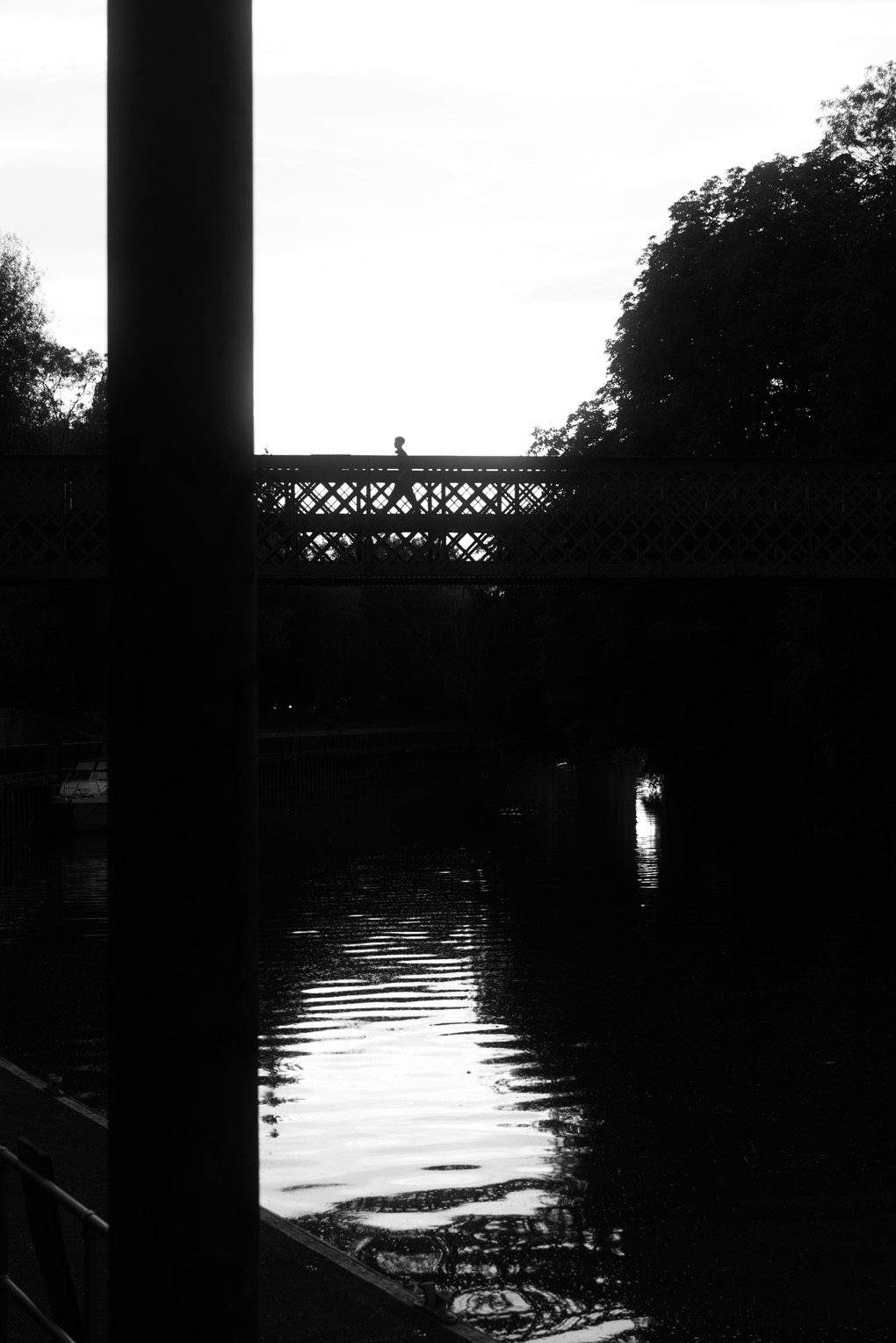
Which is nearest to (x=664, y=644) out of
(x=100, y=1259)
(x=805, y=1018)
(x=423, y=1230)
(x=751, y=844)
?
(x=751, y=844)

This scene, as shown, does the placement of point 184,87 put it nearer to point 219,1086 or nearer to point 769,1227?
point 219,1086

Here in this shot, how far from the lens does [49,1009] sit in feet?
67.7

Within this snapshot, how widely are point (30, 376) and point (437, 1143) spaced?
47166mm

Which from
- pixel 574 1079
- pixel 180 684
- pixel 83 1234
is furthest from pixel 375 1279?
pixel 574 1079

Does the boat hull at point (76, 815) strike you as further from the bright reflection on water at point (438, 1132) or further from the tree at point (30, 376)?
the bright reflection on water at point (438, 1132)

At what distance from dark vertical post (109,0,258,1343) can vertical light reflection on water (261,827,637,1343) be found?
6363 mm

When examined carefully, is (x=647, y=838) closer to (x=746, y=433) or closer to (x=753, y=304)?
(x=746, y=433)

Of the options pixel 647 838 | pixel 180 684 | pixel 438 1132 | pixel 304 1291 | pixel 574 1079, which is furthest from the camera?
pixel 647 838

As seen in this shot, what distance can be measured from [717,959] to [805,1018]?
5303 mm

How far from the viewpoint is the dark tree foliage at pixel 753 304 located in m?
42.1

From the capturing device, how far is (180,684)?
8.36 ft

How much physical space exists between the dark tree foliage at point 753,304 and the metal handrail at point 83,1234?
34.2m

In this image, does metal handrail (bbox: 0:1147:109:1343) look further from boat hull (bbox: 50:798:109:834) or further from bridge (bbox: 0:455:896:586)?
boat hull (bbox: 50:798:109:834)

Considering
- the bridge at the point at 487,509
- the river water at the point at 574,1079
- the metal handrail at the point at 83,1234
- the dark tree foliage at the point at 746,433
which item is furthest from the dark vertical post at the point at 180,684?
the dark tree foliage at the point at 746,433
